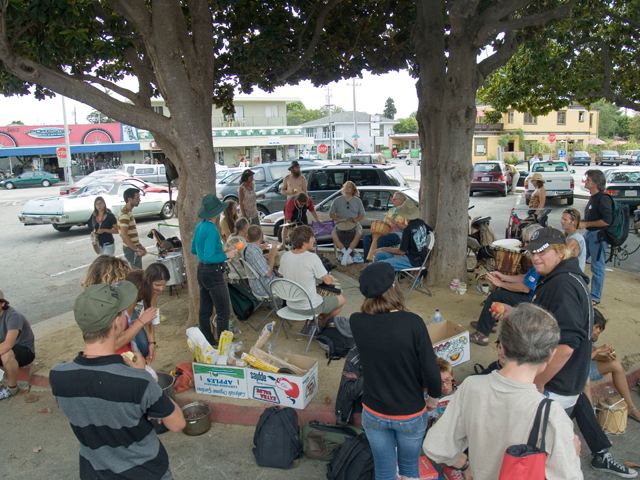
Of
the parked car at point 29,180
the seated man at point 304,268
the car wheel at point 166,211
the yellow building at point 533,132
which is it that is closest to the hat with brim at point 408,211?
the seated man at point 304,268

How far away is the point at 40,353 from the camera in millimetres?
5926

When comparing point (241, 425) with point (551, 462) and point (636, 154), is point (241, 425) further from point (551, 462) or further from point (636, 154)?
point (636, 154)

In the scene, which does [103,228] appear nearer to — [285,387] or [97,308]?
[285,387]

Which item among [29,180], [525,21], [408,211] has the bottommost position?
[408,211]

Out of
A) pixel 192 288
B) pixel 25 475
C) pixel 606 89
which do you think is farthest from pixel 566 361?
pixel 606 89

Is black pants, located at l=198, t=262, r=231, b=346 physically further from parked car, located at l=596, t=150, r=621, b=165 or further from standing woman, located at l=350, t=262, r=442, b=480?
parked car, located at l=596, t=150, r=621, b=165

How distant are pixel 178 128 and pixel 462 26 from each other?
4329 millimetres

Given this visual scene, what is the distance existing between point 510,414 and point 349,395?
207 centimetres

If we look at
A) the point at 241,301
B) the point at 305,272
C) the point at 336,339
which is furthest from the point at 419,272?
the point at 241,301

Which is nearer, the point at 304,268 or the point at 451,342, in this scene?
the point at 451,342

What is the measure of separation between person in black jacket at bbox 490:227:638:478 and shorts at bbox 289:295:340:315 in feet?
8.44

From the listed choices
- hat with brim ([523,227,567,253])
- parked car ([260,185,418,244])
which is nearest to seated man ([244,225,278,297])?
hat with brim ([523,227,567,253])

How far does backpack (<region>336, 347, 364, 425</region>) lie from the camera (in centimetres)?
390

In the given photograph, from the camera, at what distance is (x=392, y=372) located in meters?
2.70
